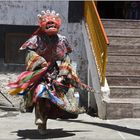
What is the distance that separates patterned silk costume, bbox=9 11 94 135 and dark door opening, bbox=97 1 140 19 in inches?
250

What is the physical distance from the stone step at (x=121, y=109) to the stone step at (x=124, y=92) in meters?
0.36

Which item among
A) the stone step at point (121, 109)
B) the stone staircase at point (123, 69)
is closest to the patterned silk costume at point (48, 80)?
the stone step at point (121, 109)

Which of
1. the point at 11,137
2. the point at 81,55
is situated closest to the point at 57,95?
the point at 11,137

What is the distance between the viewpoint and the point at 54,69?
734 centimetres

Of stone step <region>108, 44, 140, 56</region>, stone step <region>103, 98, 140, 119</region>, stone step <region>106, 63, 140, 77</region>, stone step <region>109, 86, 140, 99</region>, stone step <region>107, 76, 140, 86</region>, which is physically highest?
stone step <region>108, 44, 140, 56</region>

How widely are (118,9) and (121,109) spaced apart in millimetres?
6351

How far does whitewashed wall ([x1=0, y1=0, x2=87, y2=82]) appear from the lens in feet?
34.9

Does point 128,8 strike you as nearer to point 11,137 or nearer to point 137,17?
point 137,17

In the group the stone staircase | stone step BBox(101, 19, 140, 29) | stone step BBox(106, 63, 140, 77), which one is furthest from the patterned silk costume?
stone step BBox(101, 19, 140, 29)

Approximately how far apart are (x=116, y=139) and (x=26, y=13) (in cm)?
432

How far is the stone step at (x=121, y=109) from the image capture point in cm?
865

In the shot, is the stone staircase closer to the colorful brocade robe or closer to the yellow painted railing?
the yellow painted railing

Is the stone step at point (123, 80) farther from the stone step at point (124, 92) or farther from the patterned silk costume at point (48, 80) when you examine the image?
the patterned silk costume at point (48, 80)

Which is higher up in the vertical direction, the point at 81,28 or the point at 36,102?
the point at 81,28
